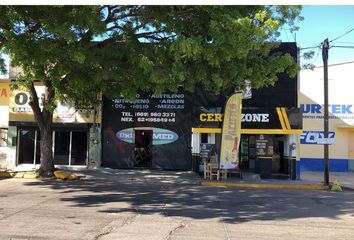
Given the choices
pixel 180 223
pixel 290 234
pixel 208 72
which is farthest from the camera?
pixel 208 72

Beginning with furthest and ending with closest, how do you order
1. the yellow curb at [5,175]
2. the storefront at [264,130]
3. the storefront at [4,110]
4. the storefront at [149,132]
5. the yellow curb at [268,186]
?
the storefront at [4,110], the storefront at [149,132], the storefront at [264,130], the yellow curb at [5,175], the yellow curb at [268,186]

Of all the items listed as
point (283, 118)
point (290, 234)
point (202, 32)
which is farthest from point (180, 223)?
point (283, 118)

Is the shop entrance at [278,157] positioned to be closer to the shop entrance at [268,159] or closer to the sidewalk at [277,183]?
the shop entrance at [268,159]

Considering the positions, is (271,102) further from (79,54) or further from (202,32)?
(79,54)

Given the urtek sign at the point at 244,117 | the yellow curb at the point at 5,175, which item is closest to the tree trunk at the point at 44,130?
the yellow curb at the point at 5,175

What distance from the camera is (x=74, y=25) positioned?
40.0 feet

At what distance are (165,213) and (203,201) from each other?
273cm

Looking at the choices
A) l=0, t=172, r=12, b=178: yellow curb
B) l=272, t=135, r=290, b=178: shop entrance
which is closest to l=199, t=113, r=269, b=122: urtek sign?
l=272, t=135, r=290, b=178: shop entrance

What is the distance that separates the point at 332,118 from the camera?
2902cm

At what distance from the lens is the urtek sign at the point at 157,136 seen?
82.5 ft

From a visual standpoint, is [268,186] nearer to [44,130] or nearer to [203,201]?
[203,201]

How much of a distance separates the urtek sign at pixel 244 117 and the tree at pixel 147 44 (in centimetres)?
687

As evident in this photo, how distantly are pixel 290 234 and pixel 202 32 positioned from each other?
6.03 meters

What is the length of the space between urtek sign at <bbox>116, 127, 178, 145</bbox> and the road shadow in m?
5.64
